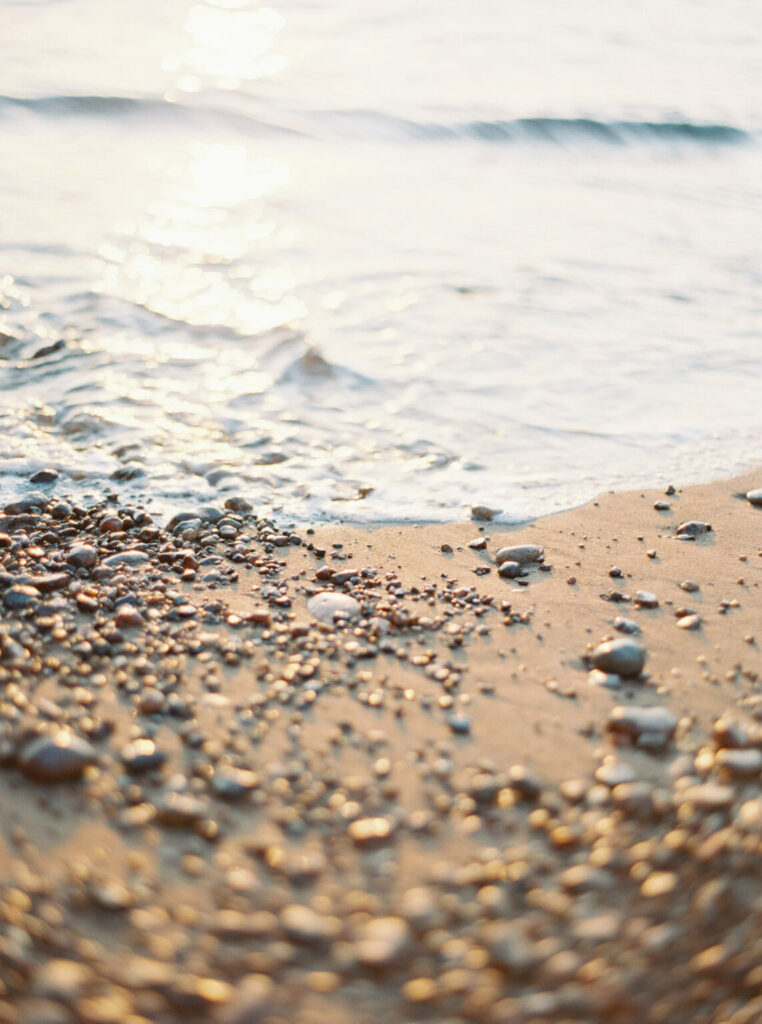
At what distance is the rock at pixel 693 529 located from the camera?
334 centimetres

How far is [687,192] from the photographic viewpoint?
9.62 m

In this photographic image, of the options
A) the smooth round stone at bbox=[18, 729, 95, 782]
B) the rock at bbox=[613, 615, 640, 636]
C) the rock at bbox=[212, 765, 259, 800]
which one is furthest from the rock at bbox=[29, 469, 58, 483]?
the rock at bbox=[613, 615, 640, 636]

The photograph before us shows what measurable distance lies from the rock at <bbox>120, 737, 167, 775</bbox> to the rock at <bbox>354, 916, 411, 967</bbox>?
642 millimetres

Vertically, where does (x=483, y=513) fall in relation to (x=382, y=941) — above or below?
below

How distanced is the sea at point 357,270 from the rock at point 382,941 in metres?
2.03

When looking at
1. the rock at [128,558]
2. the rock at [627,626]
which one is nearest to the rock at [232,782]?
the rock at [128,558]

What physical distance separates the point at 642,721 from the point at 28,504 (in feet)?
7.74

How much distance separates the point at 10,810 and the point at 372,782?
768mm

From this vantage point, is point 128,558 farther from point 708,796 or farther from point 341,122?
point 341,122

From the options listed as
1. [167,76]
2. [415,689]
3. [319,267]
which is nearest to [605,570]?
[415,689]

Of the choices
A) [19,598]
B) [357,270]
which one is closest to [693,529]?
[19,598]

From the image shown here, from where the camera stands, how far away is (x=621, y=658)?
2420mm

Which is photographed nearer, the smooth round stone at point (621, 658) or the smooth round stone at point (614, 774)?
the smooth round stone at point (614, 774)

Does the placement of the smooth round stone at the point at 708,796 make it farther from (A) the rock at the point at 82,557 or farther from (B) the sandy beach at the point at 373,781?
(A) the rock at the point at 82,557
